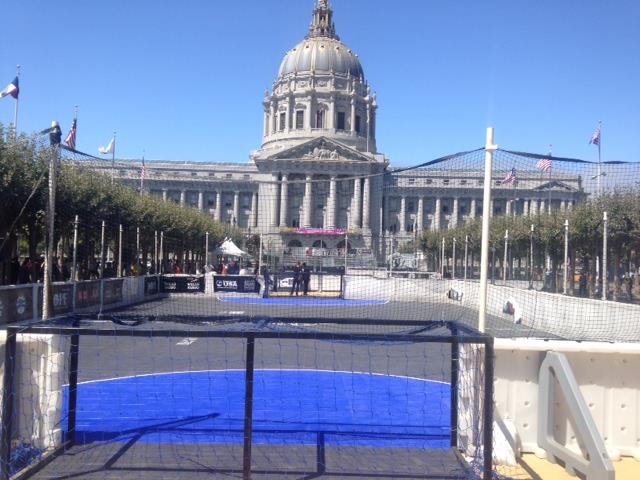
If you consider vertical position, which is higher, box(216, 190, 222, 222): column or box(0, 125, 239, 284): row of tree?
box(216, 190, 222, 222): column

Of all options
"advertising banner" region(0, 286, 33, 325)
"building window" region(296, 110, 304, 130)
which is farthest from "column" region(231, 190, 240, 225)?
"building window" region(296, 110, 304, 130)

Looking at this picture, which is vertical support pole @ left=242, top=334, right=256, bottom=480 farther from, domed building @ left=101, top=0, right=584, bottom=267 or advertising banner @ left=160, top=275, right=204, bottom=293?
advertising banner @ left=160, top=275, right=204, bottom=293

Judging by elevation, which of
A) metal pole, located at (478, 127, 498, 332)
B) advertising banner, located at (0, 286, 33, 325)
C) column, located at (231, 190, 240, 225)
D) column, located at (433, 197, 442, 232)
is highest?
column, located at (231, 190, 240, 225)

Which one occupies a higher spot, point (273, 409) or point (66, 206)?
point (66, 206)

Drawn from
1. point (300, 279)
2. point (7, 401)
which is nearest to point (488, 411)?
point (7, 401)

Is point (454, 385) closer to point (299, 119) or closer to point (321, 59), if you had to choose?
point (299, 119)

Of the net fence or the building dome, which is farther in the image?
the building dome

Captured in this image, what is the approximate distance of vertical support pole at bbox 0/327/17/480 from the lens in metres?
4.88

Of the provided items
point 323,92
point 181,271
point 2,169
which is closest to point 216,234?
point 181,271

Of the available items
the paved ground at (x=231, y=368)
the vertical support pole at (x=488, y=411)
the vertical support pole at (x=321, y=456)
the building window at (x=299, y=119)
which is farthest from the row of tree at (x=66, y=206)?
the building window at (x=299, y=119)

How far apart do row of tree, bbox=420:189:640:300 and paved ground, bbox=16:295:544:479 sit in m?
11.2

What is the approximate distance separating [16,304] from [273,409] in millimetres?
11914

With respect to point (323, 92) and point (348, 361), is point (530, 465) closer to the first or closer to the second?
point (348, 361)

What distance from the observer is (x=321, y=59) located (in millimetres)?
107250
